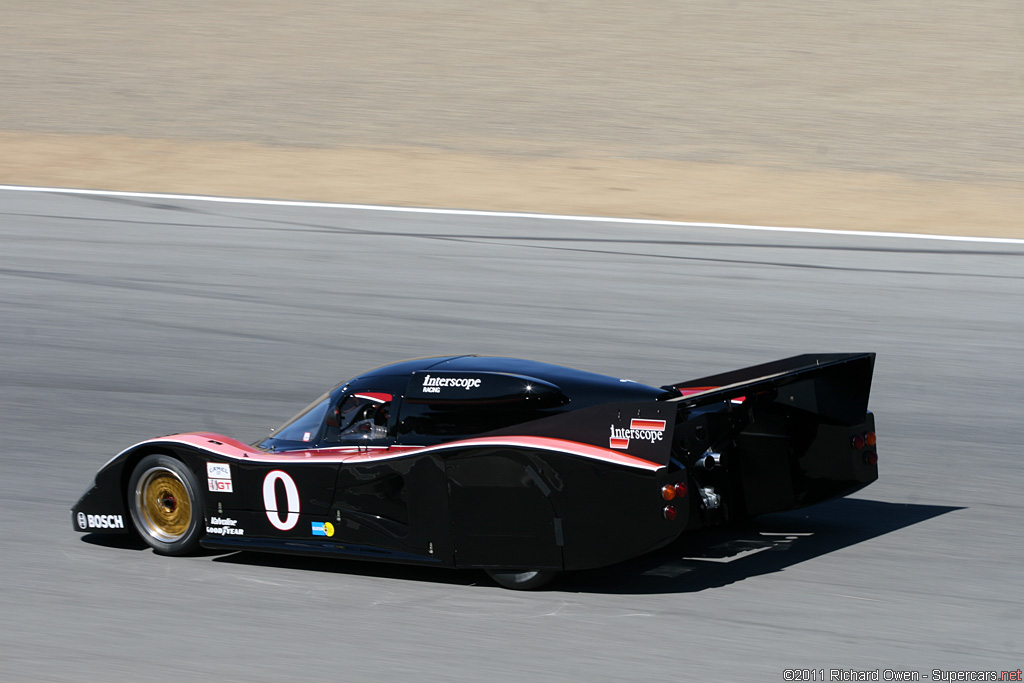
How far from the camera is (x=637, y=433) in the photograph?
5.89 metres

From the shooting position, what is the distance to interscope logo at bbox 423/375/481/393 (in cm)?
651

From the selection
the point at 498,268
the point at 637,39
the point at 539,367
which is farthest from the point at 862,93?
the point at 539,367

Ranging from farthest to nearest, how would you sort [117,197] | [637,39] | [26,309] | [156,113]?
[637,39]
[156,113]
[117,197]
[26,309]

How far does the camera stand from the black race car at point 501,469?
589 centimetres

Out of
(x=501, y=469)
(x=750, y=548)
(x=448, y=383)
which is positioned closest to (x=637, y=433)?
(x=501, y=469)

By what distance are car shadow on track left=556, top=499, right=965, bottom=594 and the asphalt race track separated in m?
0.03

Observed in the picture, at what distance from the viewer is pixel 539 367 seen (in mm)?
6754

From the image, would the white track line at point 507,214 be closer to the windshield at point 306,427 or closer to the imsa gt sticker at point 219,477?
the windshield at point 306,427

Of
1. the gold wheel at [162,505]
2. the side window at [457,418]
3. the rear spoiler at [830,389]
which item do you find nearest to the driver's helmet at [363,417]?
the side window at [457,418]

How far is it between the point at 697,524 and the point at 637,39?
20949 mm

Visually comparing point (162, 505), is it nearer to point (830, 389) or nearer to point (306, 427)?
point (306, 427)

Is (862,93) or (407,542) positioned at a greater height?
(862,93)

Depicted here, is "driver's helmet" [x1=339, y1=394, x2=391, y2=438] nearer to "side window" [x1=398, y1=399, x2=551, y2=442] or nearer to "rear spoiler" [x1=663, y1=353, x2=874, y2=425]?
"side window" [x1=398, y1=399, x2=551, y2=442]

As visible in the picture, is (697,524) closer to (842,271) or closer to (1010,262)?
(842,271)
